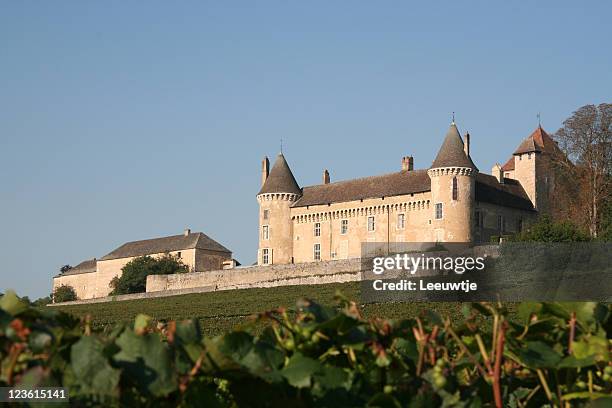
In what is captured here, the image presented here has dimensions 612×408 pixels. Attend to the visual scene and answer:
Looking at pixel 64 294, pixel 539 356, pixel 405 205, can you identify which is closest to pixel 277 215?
pixel 405 205

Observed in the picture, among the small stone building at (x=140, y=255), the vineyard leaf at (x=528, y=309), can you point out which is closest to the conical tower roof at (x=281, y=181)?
the small stone building at (x=140, y=255)

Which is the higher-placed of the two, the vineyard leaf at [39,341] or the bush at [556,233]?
the bush at [556,233]

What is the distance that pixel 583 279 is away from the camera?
Result: 42.6 m

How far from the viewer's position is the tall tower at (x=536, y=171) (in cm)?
6638

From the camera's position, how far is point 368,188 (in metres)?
67.1

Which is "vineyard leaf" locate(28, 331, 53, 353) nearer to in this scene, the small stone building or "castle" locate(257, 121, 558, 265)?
"castle" locate(257, 121, 558, 265)

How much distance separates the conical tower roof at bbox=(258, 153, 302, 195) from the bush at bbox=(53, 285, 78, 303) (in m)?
29.6

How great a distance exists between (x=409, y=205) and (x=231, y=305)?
61.7ft

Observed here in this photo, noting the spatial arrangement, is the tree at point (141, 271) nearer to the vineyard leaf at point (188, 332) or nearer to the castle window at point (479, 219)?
the castle window at point (479, 219)

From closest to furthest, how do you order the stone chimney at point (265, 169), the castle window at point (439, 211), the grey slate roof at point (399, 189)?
the castle window at point (439, 211), the grey slate roof at point (399, 189), the stone chimney at point (265, 169)

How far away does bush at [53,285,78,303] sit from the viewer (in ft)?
296

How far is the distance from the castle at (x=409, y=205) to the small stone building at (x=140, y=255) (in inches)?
601

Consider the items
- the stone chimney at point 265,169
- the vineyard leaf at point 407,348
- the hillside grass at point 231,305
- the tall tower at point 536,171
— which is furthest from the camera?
the stone chimney at point 265,169

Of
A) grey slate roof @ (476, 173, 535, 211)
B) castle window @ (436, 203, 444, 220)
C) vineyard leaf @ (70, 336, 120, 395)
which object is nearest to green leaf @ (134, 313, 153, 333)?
vineyard leaf @ (70, 336, 120, 395)
